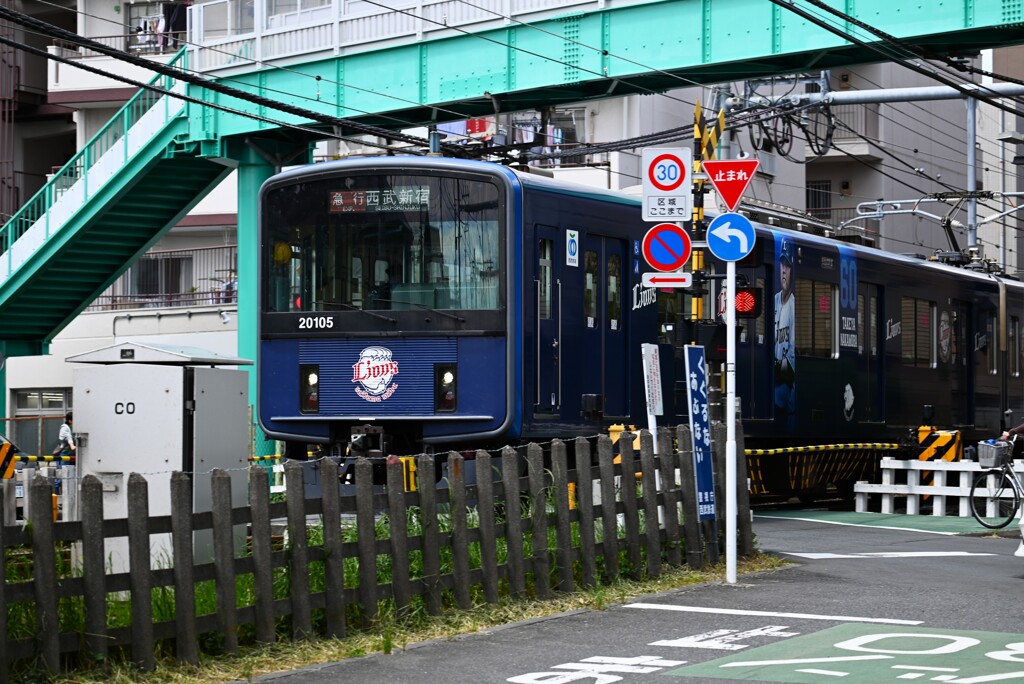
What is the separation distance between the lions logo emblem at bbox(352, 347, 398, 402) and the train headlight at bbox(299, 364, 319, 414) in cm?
48

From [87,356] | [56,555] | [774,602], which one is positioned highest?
[87,356]

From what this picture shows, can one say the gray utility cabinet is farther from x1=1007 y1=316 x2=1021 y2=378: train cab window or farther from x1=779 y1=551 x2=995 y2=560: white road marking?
x1=1007 y1=316 x2=1021 y2=378: train cab window

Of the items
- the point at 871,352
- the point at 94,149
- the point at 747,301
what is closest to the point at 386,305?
the point at 747,301

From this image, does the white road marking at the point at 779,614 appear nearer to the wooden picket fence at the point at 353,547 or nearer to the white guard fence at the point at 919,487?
the wooden picket fence at the point at 353,547

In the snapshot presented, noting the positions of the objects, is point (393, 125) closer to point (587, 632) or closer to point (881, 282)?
point (881, 282)

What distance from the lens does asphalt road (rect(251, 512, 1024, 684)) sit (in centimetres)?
805

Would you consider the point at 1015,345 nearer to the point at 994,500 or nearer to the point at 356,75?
the point at 994,500

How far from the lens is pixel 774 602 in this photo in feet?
35.3

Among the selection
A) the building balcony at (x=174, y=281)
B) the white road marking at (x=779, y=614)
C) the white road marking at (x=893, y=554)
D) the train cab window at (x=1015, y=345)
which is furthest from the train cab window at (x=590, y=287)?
the building balcony at (x=174, y=281)

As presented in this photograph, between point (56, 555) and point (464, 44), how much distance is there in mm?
15229

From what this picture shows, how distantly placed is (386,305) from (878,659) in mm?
8017

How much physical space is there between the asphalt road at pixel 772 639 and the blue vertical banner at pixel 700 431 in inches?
27.8

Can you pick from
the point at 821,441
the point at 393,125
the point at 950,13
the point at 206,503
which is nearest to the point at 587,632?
the point at 206,503

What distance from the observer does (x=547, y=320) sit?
15539 millimetres
